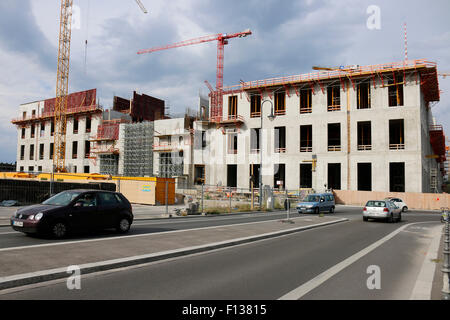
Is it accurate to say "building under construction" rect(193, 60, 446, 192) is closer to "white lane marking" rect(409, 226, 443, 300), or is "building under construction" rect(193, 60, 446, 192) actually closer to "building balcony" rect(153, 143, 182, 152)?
"building balcony" rect(153, 143, 182, 152)

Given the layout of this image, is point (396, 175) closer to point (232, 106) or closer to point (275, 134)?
point (275, 134)

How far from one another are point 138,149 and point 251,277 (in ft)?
183

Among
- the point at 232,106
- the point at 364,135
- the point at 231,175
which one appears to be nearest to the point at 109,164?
the point at 231,175

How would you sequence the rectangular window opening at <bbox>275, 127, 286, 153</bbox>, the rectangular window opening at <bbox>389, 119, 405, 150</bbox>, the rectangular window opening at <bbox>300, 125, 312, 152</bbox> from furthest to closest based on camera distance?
the rectangular window opening at <bbox>300, 125, 312, 152</bbox>
the rectangular window opening at <bbox>275, 127, 286, 153</bbox>
the rectangular window opening at <bbox>389, 119, 405, 150</bbox>

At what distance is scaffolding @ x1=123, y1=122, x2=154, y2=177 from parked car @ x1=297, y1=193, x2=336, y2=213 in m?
36.7

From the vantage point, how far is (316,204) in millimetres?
26156

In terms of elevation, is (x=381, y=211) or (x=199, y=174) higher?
(x=199, y=174)

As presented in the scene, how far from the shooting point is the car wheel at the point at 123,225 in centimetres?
1138

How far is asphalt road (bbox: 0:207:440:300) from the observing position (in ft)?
17.3

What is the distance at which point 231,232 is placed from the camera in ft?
41.2

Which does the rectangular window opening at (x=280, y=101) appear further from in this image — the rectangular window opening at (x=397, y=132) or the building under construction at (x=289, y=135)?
the rectangular window opening at (x=397, y=132)

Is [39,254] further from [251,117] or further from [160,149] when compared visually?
[160,149]

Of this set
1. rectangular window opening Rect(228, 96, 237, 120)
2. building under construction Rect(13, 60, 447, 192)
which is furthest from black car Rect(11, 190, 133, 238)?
rectangular window opening Rect(228, 96, 237, 120)
